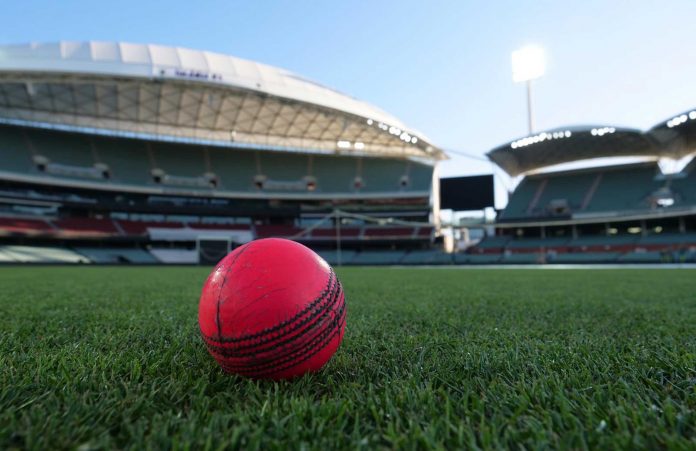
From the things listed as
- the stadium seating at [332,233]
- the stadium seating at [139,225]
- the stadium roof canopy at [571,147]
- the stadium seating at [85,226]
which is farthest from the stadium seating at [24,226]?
the stadium roof canopy at [571,147]

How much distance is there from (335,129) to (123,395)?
3110 cm

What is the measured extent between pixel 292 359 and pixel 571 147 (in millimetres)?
37569

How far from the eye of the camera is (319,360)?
1549 millimetres

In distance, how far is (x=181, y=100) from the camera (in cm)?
2617

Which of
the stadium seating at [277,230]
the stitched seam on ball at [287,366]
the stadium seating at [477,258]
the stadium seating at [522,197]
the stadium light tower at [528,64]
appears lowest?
the stadium seating at [477,258]

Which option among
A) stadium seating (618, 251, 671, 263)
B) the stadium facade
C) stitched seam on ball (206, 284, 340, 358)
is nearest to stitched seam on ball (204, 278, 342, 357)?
stitched seam on ball (206, 284, 340, 358)

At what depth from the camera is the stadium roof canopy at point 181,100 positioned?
21062 millimetres

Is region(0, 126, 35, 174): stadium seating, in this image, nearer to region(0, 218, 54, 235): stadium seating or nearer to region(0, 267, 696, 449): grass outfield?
region(0, 218, 54, 235): stadium seating

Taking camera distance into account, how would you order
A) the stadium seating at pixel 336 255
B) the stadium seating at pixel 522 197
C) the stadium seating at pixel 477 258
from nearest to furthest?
the stadium seating at pixel 477 258 → the stadium seating at pixel 336 255 → the stadium seating at pixel 522 197

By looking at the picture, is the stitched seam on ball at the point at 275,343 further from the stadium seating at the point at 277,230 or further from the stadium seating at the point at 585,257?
the stadium seating at the point at 277,230

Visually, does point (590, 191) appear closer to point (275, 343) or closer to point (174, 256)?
point (174, 256)

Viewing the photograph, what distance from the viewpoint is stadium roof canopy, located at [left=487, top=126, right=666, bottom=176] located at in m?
29.5

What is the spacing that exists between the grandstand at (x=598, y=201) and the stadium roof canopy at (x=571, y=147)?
7cm

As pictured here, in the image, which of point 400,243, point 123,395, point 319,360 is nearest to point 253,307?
point 319,360
